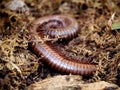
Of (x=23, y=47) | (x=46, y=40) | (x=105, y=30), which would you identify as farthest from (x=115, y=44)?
(x=23, y=47)

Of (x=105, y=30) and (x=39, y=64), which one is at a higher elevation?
(x=105, y=30)

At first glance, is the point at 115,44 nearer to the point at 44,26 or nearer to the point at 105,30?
the point at 105,30

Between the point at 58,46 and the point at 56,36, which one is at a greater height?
the point at 56,36
